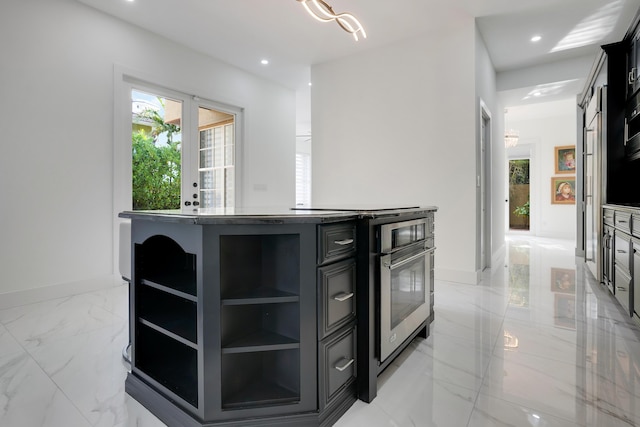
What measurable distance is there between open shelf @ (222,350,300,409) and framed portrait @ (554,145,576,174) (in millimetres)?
8873

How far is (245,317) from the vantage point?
132cm

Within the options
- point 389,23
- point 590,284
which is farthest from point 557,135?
point 389,23

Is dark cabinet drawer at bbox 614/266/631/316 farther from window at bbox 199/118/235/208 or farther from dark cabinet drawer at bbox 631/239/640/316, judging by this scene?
window at bbox 199/118/235/208

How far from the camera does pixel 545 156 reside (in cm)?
789

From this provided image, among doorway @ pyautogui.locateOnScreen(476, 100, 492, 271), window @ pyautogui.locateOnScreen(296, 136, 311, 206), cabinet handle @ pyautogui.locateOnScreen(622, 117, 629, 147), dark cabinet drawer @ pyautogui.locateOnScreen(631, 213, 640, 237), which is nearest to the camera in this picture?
dark cabinet drawer @ pyautogui.locateOnScreen(631, 213, 640, 237)

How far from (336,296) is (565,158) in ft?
A: 28.8

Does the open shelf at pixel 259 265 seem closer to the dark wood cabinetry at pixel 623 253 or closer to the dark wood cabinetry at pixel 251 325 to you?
the dark wood cabinetry at pixel 251 325

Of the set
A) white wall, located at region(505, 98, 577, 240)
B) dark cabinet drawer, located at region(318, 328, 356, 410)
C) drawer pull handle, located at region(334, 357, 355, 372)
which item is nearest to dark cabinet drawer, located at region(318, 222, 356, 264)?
dark cabinet drawer, located at region(318, 328, 356, 410)

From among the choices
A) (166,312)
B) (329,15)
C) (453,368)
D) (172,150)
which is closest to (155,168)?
(172,150)

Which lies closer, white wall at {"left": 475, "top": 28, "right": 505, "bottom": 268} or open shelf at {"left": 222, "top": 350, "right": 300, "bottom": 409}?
open shelf at {"left": 222, "top": 350, "right": 300, "bottom": 409}

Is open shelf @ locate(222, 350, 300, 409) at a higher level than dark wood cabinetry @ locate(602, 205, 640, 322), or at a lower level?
lower

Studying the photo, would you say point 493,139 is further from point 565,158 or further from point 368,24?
point 565,158

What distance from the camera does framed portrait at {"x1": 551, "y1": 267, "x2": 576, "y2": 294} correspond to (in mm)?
3250

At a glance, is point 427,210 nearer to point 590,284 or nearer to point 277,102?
point 590,284
